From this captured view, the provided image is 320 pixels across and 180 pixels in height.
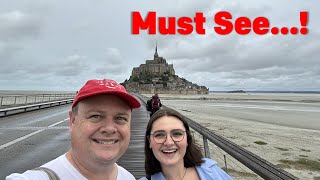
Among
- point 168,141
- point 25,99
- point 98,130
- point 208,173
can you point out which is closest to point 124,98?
point 98,130

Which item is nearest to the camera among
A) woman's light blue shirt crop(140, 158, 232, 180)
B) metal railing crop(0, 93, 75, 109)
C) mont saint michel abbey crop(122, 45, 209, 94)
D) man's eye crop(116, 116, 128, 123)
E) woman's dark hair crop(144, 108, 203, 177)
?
man's eye crop(116, 116, 128, 123)

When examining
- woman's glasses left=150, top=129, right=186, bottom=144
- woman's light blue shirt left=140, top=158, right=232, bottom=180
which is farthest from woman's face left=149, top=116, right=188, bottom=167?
woman's light blue shirt left=140, top=158, right=232, bottom=180

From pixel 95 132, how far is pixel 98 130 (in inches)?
0.9

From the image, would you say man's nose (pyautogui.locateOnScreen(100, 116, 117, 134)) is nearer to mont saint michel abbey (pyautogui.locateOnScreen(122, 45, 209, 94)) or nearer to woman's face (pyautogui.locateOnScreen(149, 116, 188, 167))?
woman's face (pyautogui.locateOnScreen(149, 116, 188, 167))

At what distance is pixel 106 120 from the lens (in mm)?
1915

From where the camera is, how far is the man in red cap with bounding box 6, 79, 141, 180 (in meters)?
1.85

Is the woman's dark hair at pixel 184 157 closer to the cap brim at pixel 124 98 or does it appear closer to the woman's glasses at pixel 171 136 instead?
the woman's glasses at pixel 171 136

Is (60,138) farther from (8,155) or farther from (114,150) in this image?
(114,150)

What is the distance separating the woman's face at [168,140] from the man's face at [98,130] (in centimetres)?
93

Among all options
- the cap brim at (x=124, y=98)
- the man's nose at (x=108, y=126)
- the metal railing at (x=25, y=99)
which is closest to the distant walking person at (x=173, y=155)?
the cap brim at (x=124, y=98)

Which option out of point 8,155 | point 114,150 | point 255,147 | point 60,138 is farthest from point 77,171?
point 255,147

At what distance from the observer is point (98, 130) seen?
1.89 meters

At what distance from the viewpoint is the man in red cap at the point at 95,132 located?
1848mm

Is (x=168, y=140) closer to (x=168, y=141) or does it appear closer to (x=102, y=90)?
(x=168, y=141)
